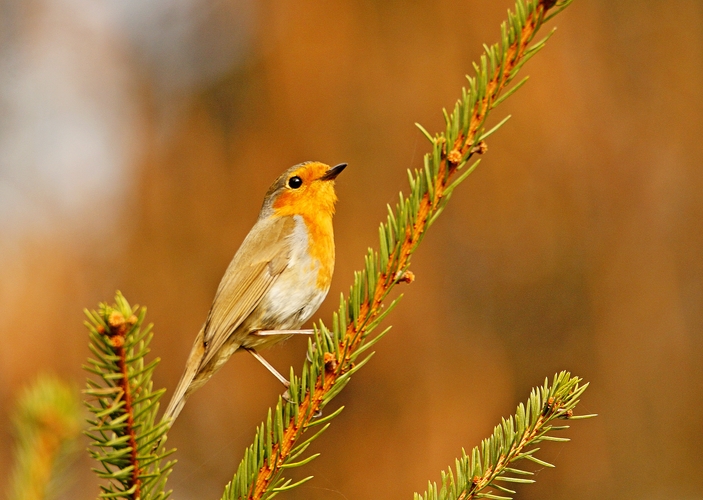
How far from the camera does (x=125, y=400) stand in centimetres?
108

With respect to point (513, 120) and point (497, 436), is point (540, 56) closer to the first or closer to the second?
point (513, 120)

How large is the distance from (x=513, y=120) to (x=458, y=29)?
2.50ft

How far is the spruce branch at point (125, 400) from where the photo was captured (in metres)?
1.01

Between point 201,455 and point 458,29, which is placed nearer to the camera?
point 201,455

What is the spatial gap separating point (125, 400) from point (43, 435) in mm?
351

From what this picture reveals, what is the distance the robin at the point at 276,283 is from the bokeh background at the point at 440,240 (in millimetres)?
962

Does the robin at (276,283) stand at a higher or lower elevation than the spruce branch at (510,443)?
higher

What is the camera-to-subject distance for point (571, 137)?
167 inches

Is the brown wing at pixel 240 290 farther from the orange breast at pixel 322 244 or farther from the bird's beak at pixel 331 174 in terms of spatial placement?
the bird's beak at pixel 331 174

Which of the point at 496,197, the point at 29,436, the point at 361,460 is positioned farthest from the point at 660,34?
the point at 29,436


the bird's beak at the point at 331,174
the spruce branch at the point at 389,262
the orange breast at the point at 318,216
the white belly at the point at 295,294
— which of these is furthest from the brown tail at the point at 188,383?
the spruce branch at the point at 389,262

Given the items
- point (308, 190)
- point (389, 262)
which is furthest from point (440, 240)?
point (389, 262)

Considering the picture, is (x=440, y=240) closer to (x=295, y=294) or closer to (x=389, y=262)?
(x=295, y=294)

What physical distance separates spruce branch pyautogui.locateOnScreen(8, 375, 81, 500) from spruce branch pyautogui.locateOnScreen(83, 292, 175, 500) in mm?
218
